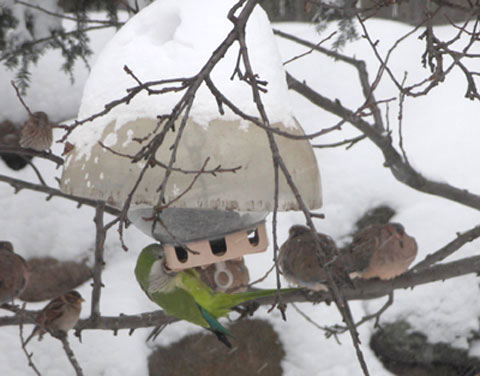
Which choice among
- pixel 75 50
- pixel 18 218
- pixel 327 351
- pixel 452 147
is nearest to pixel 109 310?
pixel 18 218

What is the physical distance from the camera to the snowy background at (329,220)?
4289 mm

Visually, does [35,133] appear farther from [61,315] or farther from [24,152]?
[61,315]

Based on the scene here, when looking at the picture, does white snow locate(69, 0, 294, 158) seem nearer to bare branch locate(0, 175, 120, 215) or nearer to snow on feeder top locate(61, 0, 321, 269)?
snow on feeder top locate(61, 0, 321, 269)

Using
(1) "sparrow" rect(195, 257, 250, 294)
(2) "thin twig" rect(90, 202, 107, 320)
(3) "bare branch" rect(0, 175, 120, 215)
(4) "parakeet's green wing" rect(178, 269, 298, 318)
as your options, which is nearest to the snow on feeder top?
(4) "parakeet's green wing" rect(178, 269, 298, 318)

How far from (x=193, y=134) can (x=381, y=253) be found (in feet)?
5.65

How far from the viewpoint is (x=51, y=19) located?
369 centimetres

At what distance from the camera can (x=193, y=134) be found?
1646 millimetres

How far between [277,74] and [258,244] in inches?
21.4

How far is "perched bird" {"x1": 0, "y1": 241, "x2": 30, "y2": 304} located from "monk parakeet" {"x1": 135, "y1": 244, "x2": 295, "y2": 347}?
4.26 ft

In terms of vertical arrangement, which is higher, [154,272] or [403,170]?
[154,272]

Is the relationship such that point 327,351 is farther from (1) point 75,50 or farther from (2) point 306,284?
(1) point 75,50

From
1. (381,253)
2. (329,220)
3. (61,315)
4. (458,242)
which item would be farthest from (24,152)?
(329,220)

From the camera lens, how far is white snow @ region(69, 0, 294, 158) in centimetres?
170

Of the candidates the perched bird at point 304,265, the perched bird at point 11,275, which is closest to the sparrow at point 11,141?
the perched bird at point 11,275
